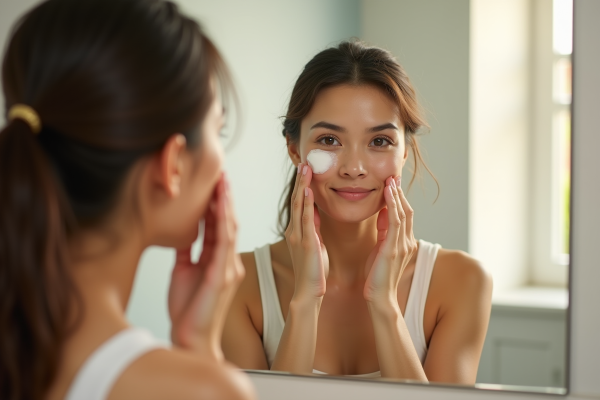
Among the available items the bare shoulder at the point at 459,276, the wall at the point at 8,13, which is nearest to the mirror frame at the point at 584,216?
the bare shoulder at the point at 459,276

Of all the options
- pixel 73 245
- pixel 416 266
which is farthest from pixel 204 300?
pixel 416 266

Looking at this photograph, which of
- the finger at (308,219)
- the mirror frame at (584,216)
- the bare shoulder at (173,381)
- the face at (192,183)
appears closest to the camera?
the bare shoulder at (173,381)

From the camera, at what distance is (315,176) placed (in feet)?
2.84

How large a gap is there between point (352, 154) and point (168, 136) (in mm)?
354

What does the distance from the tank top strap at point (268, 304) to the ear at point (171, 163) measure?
35 centimetres

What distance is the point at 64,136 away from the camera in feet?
1.67

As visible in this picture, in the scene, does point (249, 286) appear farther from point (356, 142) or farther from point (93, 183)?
point (93, 183)

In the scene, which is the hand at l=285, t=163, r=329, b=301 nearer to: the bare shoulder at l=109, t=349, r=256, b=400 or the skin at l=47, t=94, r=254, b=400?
the skin at l=47, t=94, r=254, b=400

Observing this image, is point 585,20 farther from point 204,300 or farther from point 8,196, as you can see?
point 8,196

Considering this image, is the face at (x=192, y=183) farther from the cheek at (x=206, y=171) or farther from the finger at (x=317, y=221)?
the finger at (x=317, y=221)

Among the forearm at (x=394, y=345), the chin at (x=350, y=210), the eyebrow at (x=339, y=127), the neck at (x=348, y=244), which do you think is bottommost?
→ the forearm at (x=394, y=345)

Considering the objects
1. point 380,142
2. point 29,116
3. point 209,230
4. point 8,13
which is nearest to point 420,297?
point 380,142

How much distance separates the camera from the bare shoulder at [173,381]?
48cm

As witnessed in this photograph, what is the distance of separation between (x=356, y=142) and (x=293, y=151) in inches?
4.0
